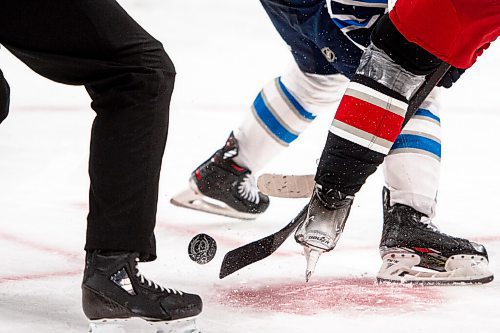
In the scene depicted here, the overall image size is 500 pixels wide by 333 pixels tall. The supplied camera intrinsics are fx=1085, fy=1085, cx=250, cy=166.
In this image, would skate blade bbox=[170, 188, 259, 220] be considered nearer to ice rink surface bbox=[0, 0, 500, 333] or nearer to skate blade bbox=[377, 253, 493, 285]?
ice rink surface bbox=[0, 0, 500, 333]

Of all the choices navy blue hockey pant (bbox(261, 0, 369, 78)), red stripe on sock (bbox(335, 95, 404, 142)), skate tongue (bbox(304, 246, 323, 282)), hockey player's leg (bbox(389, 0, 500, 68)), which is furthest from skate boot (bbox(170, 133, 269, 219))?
hockey player's leg (bbox(389, 0, 500, 68))

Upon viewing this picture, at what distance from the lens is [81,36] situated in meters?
1.63

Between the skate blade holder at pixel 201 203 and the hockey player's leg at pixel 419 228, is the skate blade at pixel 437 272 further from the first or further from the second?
the skate blade holder at pixel 201 203

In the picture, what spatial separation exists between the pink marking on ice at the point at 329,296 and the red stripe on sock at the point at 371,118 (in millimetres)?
303

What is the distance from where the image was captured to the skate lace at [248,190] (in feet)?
9.09

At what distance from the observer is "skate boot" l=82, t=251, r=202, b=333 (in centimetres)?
171

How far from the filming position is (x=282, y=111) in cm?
266

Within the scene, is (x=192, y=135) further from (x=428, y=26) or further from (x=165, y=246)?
(x=428, y=26)

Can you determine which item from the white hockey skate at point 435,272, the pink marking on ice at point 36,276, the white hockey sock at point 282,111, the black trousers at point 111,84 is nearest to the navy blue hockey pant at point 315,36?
the white hockey sock at point 282,111

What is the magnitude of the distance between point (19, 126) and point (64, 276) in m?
1.48

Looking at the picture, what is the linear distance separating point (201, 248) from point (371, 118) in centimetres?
44

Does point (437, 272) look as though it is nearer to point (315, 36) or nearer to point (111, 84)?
point (315, 36)

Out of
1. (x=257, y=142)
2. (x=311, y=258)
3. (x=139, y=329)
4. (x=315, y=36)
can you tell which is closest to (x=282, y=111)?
(x=257, y=142)

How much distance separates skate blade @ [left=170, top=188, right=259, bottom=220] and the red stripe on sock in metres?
0.89
